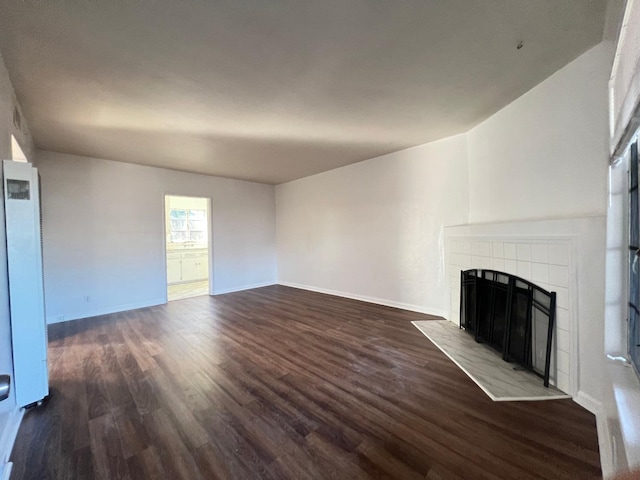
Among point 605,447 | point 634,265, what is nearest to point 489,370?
point 605,447

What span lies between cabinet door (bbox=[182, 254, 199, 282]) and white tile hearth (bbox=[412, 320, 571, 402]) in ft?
21.9

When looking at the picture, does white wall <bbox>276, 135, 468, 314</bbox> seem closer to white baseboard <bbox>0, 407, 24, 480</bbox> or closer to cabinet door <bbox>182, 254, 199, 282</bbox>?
cabinet door <bbox>182, 254, 199, 282</bbox>

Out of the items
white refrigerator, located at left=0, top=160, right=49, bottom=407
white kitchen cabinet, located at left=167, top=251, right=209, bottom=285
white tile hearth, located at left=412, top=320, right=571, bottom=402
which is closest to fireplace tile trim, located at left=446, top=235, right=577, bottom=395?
white tile hearth, located at left=412, top=320, right=571, bottom=402

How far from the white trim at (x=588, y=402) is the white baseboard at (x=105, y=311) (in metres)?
5.79

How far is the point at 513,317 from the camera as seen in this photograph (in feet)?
7.92

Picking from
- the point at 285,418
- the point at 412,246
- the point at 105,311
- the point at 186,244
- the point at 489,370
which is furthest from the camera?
the point at 186,244

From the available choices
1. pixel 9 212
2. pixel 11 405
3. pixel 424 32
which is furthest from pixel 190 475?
pixel 424 32

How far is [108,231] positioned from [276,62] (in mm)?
4302

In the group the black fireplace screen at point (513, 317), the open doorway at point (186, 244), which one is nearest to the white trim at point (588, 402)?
the black fireplace screen at point (513, 317)

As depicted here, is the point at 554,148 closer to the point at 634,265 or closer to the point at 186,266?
the point at 634,265

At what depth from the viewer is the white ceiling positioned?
148cm

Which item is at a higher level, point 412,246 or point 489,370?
point 412,246

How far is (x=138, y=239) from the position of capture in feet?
15.2

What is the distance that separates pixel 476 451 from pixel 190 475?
1.62 meters
